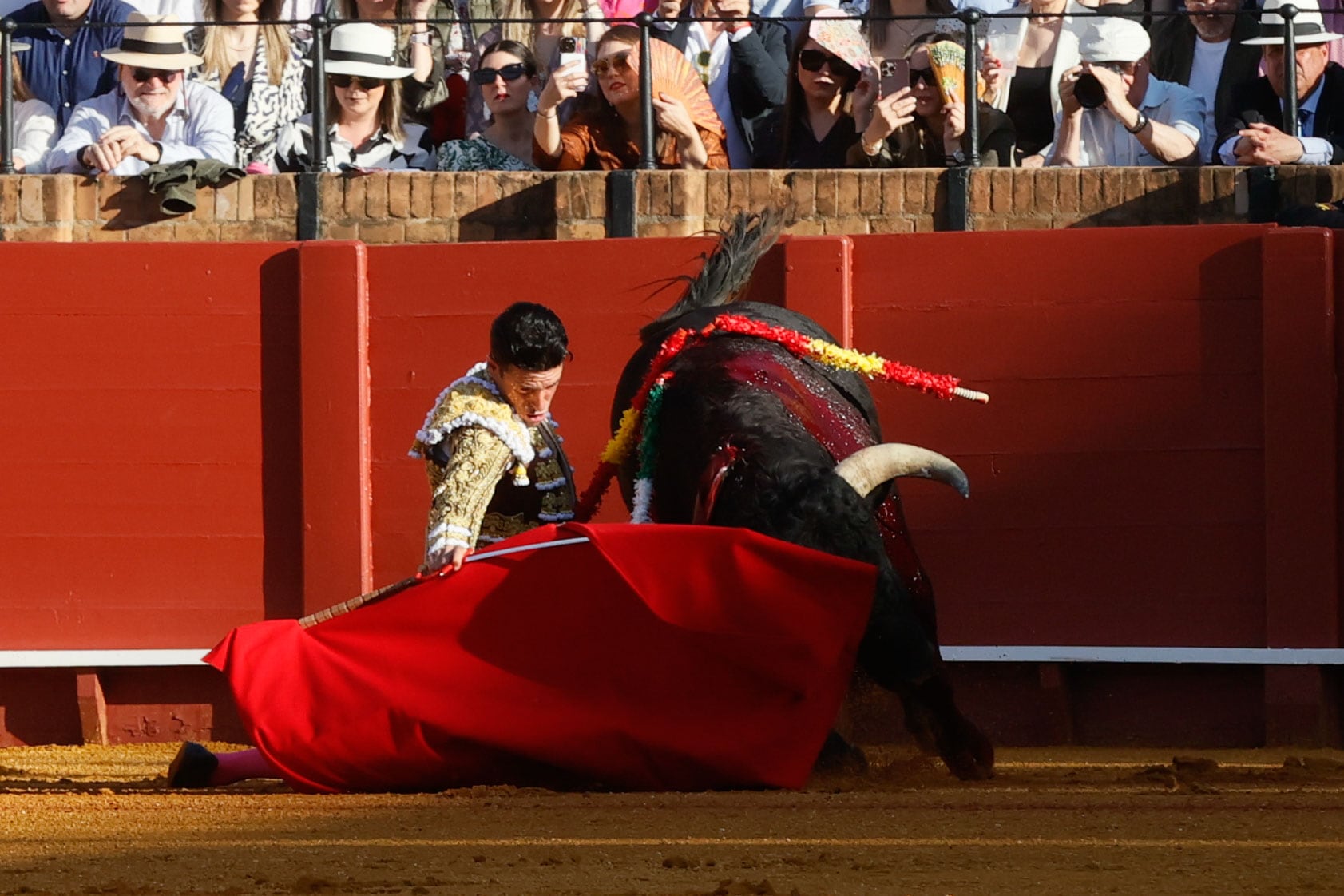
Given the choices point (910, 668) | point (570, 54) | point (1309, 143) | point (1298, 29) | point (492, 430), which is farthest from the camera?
point (570, 54)

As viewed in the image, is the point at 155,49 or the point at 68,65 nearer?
the point at 155,49

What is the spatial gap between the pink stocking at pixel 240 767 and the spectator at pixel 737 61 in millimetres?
3326

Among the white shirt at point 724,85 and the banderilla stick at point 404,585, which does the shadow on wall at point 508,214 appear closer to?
the white shirt at point 724,85

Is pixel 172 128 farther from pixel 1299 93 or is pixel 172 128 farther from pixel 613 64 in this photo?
pixel 1299 93

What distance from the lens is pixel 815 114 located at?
294 inches

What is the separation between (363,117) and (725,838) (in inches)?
170

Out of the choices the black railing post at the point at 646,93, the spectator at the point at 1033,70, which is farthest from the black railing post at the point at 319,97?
the spectator at the point at 1033,70

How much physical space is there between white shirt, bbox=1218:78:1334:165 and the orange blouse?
1.74 metres

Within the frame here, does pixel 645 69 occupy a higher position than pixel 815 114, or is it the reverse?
pixel 645 69

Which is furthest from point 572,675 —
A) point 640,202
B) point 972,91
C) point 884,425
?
point 972,91

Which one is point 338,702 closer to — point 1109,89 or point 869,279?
point 869,279

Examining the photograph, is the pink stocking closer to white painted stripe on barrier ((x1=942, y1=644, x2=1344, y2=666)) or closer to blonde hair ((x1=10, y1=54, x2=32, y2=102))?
white painted stripe on barrier ((x1=942, y1=644, x2=1344, y2=666))

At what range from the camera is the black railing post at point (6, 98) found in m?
7.32

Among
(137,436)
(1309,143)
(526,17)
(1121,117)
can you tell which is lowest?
(137,436)
